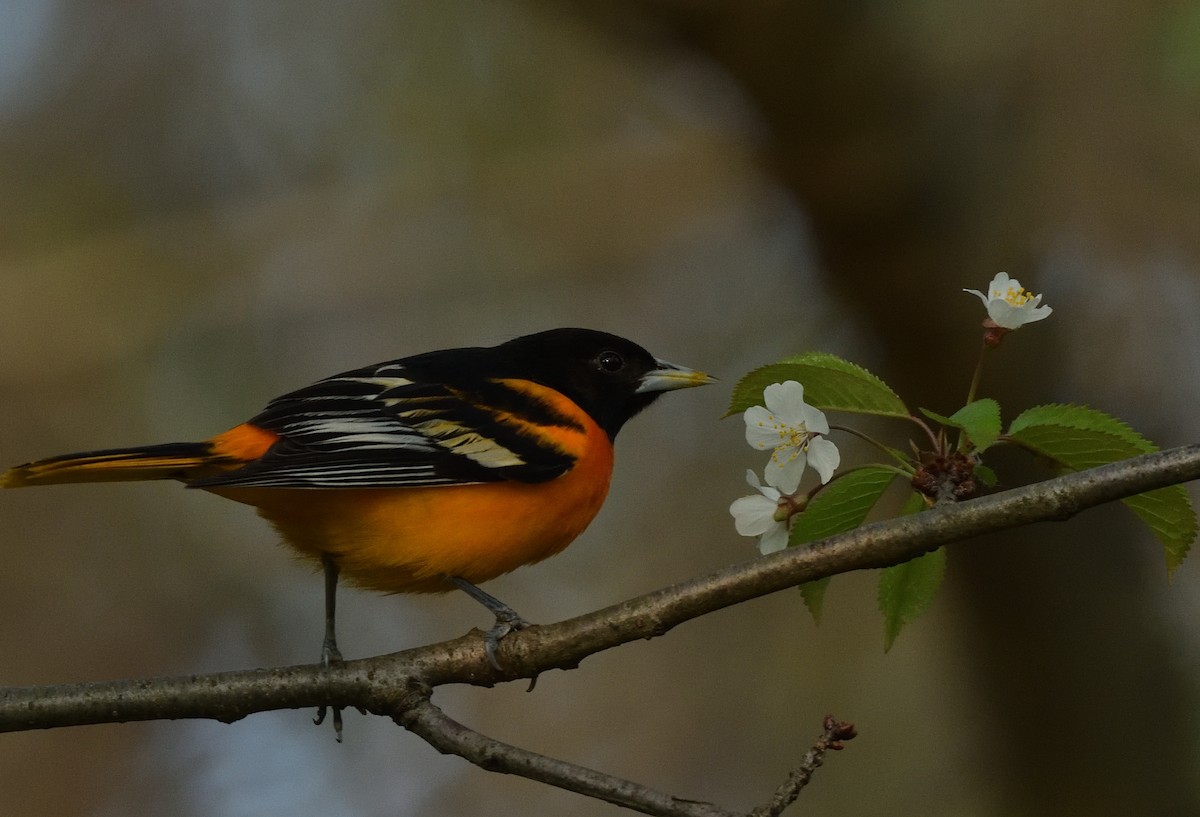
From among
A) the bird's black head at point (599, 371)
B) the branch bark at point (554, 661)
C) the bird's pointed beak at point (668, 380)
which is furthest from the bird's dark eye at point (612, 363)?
the branch bark at point (554, 661)

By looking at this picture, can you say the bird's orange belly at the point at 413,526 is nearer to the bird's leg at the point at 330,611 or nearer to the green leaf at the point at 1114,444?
the bird's leg at the point at 330,611

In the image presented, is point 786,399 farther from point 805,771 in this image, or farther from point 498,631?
point 498,631

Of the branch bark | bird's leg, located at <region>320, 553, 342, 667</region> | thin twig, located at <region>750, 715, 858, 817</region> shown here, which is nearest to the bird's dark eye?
bird's leg, located at <region>320, 553, 342, 667</region>

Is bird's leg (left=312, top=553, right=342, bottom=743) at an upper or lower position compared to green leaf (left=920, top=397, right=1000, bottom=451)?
lower

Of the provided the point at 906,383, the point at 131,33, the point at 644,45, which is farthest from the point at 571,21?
the point at 131,33

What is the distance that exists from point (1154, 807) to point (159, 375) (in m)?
5.12

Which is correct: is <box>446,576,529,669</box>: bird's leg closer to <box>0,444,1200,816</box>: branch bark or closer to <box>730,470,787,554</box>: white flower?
<box>0,444,1200,816</box>: branch bark

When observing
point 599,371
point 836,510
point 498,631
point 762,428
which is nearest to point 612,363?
point 599,371

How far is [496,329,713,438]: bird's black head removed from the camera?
4570 mm

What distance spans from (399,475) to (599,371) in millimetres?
1261

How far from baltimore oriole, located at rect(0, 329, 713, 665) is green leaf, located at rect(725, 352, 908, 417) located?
1.11 meters

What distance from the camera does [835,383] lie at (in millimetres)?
2461

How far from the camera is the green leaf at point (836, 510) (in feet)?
8.38

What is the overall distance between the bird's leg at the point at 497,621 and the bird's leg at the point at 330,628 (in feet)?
1.16
